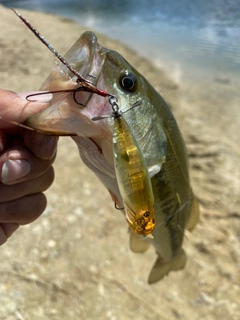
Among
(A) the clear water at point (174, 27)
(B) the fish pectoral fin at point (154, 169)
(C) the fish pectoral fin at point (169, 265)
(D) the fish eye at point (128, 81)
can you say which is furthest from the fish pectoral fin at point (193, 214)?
(A) the clear water at point (174, 27)

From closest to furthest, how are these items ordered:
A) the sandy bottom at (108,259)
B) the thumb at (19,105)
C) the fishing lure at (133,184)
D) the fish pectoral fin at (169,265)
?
the fishing lure at (133,184) → the thumb at (19,105) → the fish pectoral fin at (169,265) → the sandy bottom at (108,259)

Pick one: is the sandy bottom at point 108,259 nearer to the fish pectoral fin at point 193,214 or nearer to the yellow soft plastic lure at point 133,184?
the fish pectoral fin at point 193,214

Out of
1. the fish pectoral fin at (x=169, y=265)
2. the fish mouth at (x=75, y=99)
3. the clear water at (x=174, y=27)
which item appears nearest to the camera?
the fish mouth at (x=75, y=99)

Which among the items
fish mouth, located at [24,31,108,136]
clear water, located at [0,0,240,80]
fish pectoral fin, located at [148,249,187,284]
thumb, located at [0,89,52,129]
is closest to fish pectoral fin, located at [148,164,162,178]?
fish mouth, located at [24,31,108,136]

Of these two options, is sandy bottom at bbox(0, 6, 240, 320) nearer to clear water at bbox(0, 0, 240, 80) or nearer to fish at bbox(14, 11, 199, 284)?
fish at bbox(14, 11, 199, 284)

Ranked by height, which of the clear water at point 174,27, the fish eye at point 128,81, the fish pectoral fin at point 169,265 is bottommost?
the clear water at point 174,27

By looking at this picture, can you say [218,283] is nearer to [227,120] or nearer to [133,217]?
[133,217]

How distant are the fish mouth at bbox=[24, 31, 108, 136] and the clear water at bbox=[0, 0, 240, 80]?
610 cm

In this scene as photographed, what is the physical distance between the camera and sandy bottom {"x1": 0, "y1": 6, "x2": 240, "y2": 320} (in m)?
2.10

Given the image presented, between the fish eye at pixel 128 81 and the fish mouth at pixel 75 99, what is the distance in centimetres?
7

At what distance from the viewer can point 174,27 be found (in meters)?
10.5

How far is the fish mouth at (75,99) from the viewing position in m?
0.86

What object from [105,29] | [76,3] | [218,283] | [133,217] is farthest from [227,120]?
[76,3]

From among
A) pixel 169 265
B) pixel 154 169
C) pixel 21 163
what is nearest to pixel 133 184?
pixel 154 169
